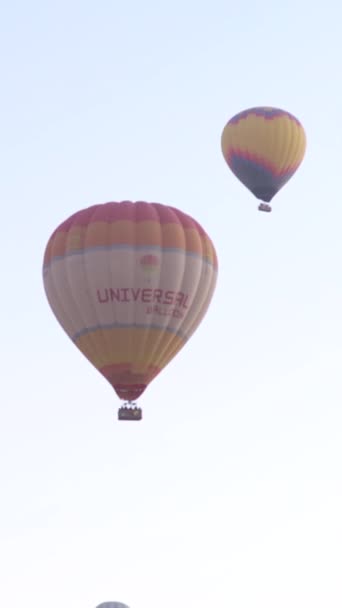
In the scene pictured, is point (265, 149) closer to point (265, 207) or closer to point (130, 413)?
point (265, 207)

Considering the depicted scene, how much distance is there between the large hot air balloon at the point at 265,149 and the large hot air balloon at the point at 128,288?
63.9 feet

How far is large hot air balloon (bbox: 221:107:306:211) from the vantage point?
82.6 m

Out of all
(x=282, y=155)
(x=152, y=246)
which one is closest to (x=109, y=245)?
(x=152, y=246)

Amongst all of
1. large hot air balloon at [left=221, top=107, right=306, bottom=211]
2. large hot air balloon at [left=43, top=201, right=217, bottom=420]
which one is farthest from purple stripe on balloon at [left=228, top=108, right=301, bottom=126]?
large hot air balloon at [left=43, top=201, right=217, bottom=420]

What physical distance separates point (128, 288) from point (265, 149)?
20.9 m

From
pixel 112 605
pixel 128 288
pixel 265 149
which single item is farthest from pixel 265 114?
pixel 112 605

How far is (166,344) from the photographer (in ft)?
208

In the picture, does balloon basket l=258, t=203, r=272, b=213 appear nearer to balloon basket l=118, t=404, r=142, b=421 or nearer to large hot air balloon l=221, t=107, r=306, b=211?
large hot air balloon l=221, t=107, r=306, b=211

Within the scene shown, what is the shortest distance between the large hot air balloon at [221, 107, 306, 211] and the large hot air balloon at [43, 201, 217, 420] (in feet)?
63.9

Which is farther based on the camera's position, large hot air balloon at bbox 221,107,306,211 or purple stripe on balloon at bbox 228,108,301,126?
purple stripe on balloon at bbox 228,108,301,126

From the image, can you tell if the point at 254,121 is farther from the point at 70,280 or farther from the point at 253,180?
the point at 70,280

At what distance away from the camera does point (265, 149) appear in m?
82.2

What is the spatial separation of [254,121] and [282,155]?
210 cm

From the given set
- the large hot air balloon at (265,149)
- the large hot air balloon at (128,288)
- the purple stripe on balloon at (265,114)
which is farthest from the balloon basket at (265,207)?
the large hot air balloon at (128,288)
